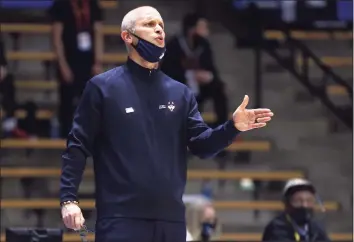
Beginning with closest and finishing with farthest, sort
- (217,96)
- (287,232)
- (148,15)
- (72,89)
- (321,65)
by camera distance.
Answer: (148,15), (287,232), (72,89), (217,96), (321,65)

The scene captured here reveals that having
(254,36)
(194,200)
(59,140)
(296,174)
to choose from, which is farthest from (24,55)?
(194,200)

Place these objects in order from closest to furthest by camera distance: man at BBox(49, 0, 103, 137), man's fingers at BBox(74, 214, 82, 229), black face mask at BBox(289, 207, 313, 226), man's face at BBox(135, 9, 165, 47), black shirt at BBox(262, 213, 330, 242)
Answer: man's fingers at BBox(74, 214, 82, 229) < man's face at BBox(135, 9, 165, 47) < black shirt at BBox(262, 213, 330, 242) < black face mask at BBox(289, 207, 313, 226) < man at BBox(49, 0, 103, 137)

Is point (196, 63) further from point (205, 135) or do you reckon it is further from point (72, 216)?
point (72, 216)

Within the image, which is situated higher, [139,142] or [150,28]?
[150,28]

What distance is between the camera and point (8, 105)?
996 cm

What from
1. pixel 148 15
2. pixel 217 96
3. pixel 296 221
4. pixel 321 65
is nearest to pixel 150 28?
pixel 148 15

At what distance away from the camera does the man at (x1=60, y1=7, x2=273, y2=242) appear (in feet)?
13.4

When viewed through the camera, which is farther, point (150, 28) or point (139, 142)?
point (150, 28)

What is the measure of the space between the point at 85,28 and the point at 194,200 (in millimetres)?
2923

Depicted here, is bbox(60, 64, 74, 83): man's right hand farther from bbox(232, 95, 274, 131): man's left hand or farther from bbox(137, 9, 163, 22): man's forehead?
bbox(232, 95, 274, 131): man's left hand

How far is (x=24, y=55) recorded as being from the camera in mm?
10742

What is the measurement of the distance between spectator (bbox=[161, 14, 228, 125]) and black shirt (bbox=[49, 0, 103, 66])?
73 cm

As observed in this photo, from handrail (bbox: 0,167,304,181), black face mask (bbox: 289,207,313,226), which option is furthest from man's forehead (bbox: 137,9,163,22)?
handrail (bbox: 0,167,304,181)

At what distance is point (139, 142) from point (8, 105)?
237 inches
